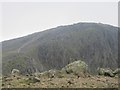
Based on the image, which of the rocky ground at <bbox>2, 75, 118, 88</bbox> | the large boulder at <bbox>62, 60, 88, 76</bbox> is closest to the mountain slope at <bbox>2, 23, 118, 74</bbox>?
the large boulder at <bbox>62, 60, 88, 76</bbox>

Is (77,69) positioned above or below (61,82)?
above

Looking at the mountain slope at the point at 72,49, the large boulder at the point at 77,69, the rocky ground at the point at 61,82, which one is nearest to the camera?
the rocky ground at the point at 61,82

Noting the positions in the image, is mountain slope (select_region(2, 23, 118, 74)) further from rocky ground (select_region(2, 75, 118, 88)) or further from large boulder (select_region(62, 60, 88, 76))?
rocky ground (select_region(2, 75, 118, 88))

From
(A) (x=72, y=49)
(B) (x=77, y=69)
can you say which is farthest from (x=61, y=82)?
(A) (x=72, y=49)

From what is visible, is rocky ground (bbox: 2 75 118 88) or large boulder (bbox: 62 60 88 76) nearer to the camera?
rocky ground (bbox: 2 75 118 88)

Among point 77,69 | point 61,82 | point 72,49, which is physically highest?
point 77,69

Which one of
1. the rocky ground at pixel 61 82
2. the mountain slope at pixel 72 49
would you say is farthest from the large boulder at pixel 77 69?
the mountain slope at pixel 72 49

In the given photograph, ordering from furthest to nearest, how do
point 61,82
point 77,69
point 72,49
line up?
point 72,49 < point 77,69 < point 61,82

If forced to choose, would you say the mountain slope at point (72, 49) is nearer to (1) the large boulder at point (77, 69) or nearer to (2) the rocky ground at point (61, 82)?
(1) the large boulder at point (77, 69)

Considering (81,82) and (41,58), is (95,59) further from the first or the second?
(81,82)

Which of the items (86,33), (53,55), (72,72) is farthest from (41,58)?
(72,72)

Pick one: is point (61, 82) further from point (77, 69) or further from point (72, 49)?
point (72, 49)

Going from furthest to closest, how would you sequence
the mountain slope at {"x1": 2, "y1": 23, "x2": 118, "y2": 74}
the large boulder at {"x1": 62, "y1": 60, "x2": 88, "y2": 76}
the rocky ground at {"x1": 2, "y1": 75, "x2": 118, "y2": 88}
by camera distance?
the mountain slope at {"x1": 2, "y1": 23, "x2": 118, "y2": 74}
the large boulder at {"x1": 62, "y1": 60, "x2": 88, "y2": 76}
the rocky ground at {"x1": 2, "y1": 75, "x2": 118, "y2": 88}

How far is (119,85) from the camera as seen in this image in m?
15.9
